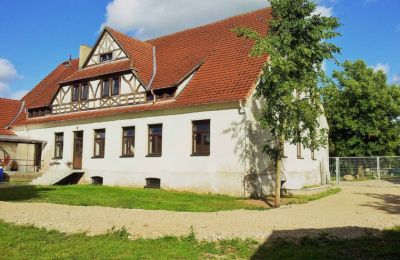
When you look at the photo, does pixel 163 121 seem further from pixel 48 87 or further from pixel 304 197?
pixel 48 87

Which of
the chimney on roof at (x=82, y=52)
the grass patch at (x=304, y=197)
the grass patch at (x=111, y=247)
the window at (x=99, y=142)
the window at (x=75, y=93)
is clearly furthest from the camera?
the chimney on roof at (x=82, y=52)

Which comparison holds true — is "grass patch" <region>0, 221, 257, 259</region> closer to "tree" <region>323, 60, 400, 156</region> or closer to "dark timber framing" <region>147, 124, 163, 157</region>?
"dark timber framing" <region>147, 124, 163, 157</region>

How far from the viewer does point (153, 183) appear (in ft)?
73.0

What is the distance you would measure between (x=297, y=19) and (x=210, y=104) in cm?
639

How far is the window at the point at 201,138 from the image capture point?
66.1 feet

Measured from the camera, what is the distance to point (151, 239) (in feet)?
30.1

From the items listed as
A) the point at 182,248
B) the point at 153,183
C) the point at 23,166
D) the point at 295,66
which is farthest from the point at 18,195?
the point at 295,66

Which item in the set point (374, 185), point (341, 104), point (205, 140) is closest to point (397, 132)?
point (341, 104)

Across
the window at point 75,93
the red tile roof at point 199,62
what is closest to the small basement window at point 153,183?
the red tile roof at point 199,62

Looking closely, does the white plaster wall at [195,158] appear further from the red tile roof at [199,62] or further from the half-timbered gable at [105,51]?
the half-timbered gable at [105,51]

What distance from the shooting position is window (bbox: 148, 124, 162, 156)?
2220 cm

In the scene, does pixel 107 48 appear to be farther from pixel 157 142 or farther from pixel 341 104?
pixel 341 104

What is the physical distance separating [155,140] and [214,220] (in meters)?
11.3

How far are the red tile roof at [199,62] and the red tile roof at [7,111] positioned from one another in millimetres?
1527
